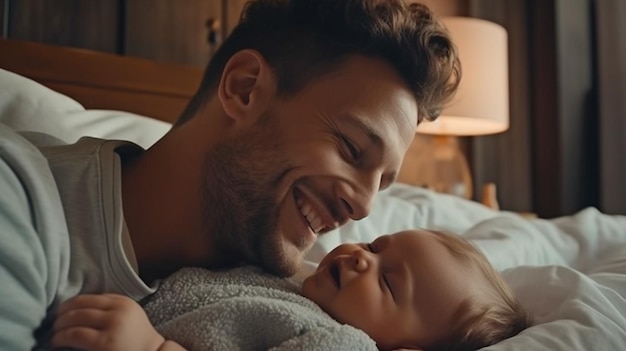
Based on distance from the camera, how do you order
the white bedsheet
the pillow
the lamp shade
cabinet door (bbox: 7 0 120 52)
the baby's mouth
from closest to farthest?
1. the white bedsheet
2. the baby's mouth
3. the pillow
4. cabinet door (bbox: 7 0 120 52)
5. the lamp shade

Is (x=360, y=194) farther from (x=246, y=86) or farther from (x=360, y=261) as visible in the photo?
(x=246, y=86)

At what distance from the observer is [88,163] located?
801 mm

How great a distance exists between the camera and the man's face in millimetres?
956

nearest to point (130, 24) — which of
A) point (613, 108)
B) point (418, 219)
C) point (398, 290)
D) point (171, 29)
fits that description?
point (171, 29)

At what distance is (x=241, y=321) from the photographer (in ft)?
2.34

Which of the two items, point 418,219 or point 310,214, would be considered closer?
point 310,214

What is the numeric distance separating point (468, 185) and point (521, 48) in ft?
2.66

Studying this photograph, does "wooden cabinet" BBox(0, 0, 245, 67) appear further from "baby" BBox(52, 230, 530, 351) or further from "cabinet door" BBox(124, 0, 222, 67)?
"baby" BBox(52, 230, 530, 351)

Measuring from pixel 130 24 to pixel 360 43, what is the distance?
1162 millimetres

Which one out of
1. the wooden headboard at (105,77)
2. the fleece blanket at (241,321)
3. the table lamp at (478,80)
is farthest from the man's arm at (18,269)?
the table lamp at (478,80)

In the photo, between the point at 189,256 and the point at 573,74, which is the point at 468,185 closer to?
the point at 573,74

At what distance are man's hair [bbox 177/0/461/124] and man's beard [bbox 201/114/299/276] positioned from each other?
102 millimetres

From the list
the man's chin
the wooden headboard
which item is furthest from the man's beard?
the wooden headboard

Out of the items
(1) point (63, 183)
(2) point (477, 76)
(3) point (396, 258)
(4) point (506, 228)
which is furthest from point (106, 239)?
(2) point (477, 76)
